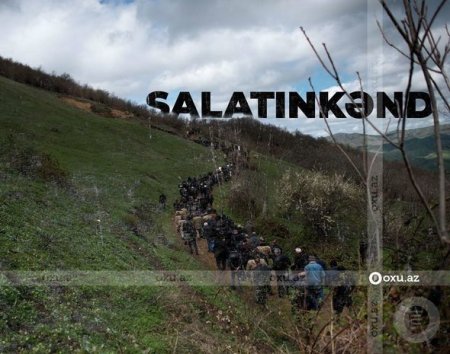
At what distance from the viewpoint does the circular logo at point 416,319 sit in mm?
3641

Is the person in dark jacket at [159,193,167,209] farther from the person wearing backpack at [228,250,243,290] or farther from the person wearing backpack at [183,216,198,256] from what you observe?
the person wearing backpack at [228,250,243,290]

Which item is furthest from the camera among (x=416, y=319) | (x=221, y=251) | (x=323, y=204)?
(x=323, y=204)

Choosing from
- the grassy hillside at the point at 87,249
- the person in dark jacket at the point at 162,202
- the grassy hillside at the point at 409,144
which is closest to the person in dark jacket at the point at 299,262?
the grassy hillside at the point at 87,249

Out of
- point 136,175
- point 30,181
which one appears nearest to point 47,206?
point 30,181

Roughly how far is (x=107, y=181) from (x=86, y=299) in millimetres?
25974

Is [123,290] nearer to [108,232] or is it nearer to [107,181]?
[108,232]

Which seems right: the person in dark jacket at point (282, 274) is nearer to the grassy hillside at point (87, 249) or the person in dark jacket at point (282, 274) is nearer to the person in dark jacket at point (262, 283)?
the person in dark jacket at point (262, 283)

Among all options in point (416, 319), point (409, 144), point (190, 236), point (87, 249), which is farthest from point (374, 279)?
point (190, 236)

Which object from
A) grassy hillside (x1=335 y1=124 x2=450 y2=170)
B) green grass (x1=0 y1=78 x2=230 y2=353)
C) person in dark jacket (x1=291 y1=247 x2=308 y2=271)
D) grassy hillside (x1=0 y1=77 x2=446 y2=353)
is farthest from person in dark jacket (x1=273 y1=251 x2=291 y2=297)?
grassy hillside (x1=335 y1=124 x2=450 y2=170)

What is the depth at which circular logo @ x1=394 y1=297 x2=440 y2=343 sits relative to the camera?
143 inches

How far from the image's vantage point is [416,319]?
3.68 meters

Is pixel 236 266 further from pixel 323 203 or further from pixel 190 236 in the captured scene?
pixel 323 203

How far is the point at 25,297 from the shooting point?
35.5 feet

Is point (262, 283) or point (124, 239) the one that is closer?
point (262, 283)
